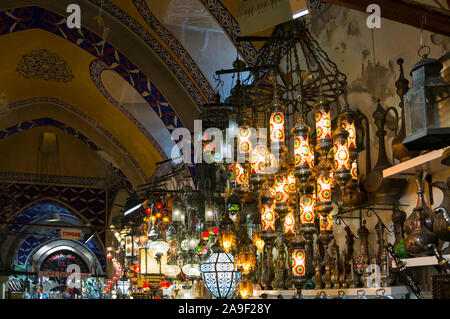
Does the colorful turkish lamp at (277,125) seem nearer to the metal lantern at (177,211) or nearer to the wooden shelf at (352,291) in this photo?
the wooden shelf at (352,291)

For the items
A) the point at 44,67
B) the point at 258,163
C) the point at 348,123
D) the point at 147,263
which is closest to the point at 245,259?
the point at 258,163

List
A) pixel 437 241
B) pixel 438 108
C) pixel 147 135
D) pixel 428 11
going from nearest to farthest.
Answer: pixel 438 108 < pixel 428 11 < pixel 437 241 < pixel 147 135

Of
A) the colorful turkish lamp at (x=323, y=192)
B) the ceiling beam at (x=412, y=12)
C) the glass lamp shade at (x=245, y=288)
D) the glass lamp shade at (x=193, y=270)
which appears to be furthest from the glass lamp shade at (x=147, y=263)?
the ceiling beam at (x=412, y=12)

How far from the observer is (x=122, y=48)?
834 centimetres

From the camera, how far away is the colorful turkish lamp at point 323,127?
138 inches

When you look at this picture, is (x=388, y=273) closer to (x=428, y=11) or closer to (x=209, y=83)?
(x=428, y=11)

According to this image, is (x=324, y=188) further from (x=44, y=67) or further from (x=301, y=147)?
(x=44, y=67)

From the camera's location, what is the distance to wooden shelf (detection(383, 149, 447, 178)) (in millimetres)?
3027

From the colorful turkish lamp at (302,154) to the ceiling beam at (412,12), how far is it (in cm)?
105

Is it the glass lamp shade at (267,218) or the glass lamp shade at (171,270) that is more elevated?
the glass lamp shade at (267,218)

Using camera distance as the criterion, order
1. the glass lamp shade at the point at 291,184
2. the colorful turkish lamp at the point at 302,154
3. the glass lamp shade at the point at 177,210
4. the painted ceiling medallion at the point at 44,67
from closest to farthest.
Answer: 1. the colorful turkish lamp at the point at 302,154
2. the glass lamp shade at the point at 291,184
3. the glass lamp shade at the point at 177,210
4. the painted ceiling medallion at the point at 44,67

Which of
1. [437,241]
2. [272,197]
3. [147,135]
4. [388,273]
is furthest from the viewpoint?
[147,135]
